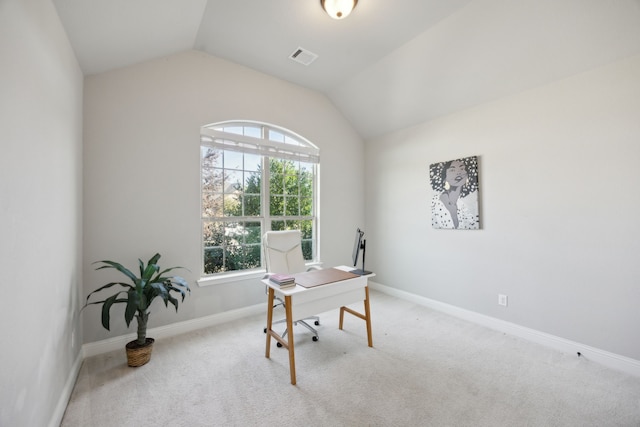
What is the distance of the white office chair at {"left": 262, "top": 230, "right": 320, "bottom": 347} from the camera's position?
2857 mm

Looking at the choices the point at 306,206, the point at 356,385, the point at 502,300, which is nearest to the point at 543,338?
the point at 502,300

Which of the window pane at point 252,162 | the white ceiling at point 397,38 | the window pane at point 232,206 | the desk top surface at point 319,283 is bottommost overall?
the desk top surface at point 319,283

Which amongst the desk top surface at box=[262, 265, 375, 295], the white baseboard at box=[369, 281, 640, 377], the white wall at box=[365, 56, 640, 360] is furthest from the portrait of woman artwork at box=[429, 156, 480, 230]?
the desk top surface at box=[262, 265, 375, 295]

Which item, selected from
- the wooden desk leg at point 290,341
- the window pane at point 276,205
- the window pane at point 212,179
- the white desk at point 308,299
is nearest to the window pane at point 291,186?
the window pane at point 276,205

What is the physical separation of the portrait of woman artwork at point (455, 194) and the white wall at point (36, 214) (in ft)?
11.7

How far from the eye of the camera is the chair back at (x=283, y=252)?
2.86 meters

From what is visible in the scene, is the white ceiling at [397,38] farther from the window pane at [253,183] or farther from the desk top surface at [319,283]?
the desk top surface at [319,283]

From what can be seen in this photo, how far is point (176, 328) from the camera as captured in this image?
2.72m

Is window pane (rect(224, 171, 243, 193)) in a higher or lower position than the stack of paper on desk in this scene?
higher

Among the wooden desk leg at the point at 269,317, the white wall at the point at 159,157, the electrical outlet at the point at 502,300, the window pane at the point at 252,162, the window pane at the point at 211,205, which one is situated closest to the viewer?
the wooden desk leg at the point at 269,317

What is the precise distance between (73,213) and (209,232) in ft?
4.03

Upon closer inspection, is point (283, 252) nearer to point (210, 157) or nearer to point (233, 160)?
point (233, 160)

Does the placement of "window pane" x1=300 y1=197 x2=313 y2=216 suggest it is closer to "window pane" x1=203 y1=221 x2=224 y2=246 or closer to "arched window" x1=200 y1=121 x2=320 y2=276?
"arched window" x1=200 y1=121 x2=320 y2=276

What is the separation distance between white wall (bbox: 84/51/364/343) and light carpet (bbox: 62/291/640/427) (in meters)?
0.58
